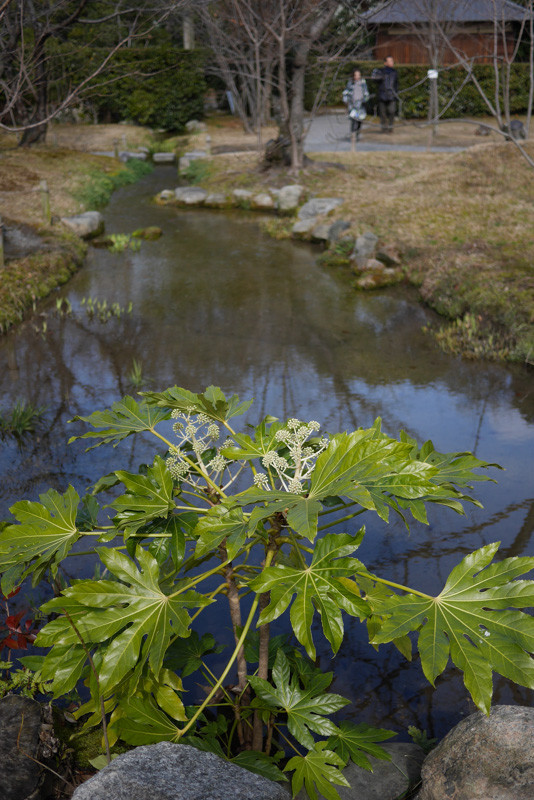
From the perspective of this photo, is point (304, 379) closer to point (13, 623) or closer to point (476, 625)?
point (13, 623)

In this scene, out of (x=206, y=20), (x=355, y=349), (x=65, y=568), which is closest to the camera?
(x=65, y=568)

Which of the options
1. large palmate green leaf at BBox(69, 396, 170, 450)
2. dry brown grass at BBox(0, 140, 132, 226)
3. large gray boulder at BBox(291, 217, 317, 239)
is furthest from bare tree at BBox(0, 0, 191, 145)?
large gray boulder at BBox(291, 217, 317, 239)

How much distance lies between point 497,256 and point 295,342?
11.8 ft

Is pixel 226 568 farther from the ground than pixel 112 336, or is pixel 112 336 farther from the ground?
pixel 226 568

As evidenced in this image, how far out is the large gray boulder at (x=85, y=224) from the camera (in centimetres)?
1227

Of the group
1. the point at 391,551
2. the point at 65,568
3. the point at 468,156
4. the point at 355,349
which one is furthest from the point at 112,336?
the point at 468,156

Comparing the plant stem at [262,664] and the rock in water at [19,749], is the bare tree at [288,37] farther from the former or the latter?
the rock in water at [19,749]

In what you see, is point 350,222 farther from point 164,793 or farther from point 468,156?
point 164,793

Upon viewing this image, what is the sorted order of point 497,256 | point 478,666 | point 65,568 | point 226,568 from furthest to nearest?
point 497,256 → point 65,568 → point 226,568 → point 478,666

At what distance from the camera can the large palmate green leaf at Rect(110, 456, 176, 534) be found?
2.24m

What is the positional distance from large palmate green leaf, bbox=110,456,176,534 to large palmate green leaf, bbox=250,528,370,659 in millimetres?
483

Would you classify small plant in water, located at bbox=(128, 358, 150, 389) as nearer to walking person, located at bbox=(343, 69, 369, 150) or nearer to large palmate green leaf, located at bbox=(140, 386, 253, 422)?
large palmate green leaf, located at bbox=(140, 386, 253, 422)

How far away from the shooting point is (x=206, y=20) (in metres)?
17.8

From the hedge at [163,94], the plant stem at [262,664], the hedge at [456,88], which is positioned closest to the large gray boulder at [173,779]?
the plant stem at [262,664]
